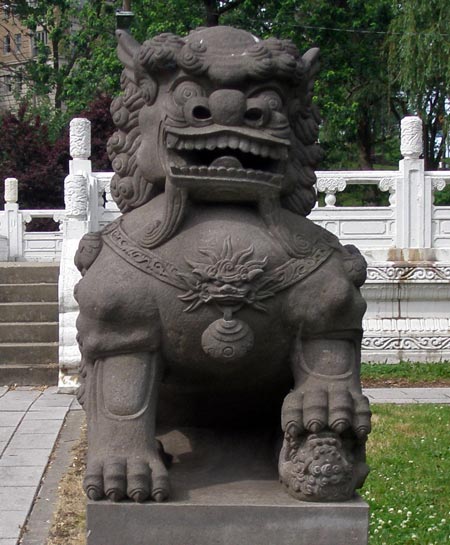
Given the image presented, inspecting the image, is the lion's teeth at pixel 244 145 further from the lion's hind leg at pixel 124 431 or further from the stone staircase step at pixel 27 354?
the stone staircase step at pixel 27 354

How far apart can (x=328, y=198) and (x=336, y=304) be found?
20.1 ft

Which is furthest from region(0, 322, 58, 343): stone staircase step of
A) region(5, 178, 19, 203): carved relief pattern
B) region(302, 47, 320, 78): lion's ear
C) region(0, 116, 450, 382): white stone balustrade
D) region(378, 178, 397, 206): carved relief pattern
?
region(302, 47, 320, 78): lion's ear

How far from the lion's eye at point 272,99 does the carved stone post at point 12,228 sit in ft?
35.0

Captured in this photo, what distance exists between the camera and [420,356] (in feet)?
28.2

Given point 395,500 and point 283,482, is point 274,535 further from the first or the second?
point 395,500

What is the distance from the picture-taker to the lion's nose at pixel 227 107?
104 inches

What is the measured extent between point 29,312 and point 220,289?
644 cm

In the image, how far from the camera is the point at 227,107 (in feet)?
8.70

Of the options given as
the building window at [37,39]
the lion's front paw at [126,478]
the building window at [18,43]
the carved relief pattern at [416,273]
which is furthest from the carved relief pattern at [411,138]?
the building window at [18,43]

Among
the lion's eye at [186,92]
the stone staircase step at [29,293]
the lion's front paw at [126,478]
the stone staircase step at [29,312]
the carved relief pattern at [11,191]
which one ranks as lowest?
the lion's front paw at [126,478]

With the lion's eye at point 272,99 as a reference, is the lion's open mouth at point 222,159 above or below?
below

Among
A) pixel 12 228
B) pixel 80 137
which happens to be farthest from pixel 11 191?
pixel 80 137

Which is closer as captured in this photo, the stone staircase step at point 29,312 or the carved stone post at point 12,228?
the stone staircase step at point 29,312

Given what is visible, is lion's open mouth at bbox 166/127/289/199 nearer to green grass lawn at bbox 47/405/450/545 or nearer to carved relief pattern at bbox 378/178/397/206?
green grass lawn at bbox 47/405/450/545
